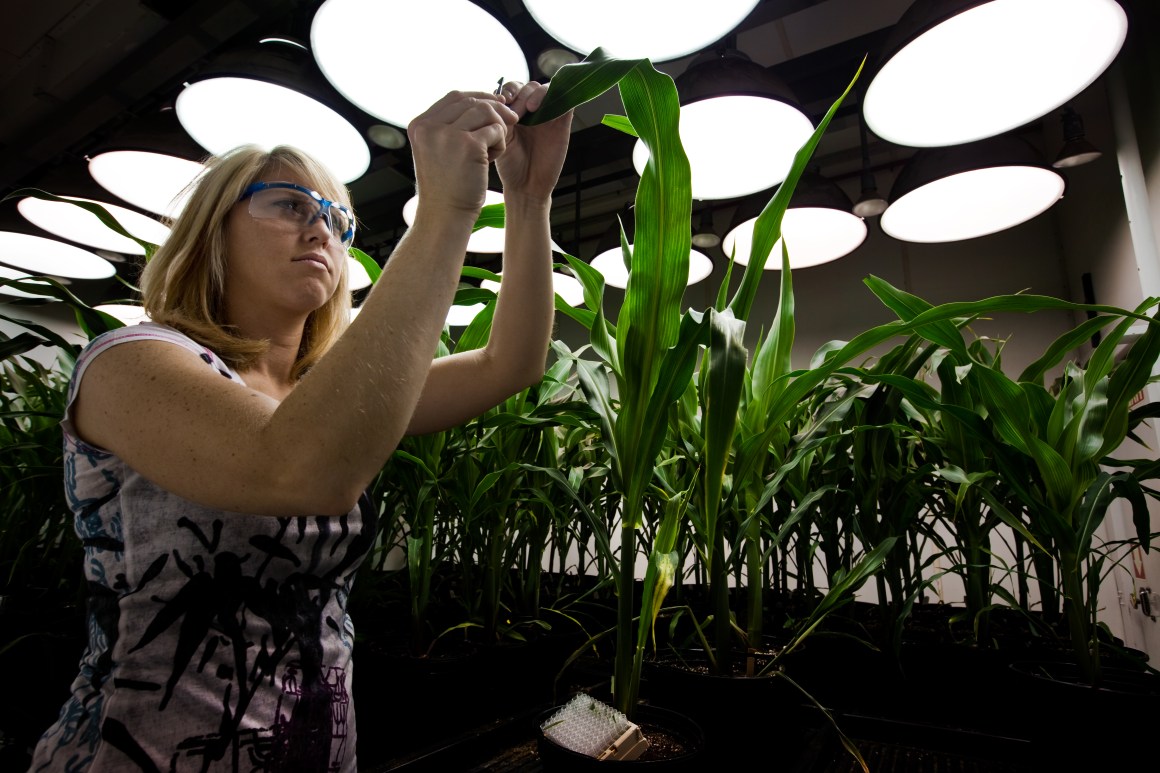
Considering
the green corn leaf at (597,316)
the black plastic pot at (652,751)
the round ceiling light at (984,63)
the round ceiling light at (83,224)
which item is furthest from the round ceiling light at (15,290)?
the round ceiling light at (984,63)

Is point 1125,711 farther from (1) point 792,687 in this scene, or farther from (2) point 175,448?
(2) point 175,448

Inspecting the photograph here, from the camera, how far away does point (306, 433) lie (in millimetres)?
315

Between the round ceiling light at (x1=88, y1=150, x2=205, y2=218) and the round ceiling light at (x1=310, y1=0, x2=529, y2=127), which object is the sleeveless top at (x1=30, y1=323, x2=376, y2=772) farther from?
the round ceiling light at (x1=88, y1=150, x2=205, y2=218)

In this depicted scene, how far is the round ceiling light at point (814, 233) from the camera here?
70.1 inches

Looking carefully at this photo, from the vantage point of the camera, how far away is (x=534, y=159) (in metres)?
0.58

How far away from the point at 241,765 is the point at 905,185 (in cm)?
193

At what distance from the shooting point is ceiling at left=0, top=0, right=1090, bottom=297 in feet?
6.93

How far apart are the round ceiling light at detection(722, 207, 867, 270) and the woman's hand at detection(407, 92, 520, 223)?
1.40m

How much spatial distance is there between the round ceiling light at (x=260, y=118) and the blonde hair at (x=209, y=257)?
0.72 metres

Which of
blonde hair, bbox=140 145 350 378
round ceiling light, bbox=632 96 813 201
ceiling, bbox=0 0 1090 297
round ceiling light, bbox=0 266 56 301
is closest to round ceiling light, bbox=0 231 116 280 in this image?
round ceiling light, bbox=0 266 56 301

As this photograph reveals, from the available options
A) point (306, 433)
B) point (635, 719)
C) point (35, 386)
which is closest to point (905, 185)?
point (635, 719)

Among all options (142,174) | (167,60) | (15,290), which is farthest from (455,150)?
(167,60)

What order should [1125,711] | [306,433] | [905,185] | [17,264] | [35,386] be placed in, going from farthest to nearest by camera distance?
[17,264] → [905,185] → [35,386] → [1125,711] → [306,433]

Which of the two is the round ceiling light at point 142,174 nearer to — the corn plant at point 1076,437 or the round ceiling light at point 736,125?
the round ceiling light at point 736,125
